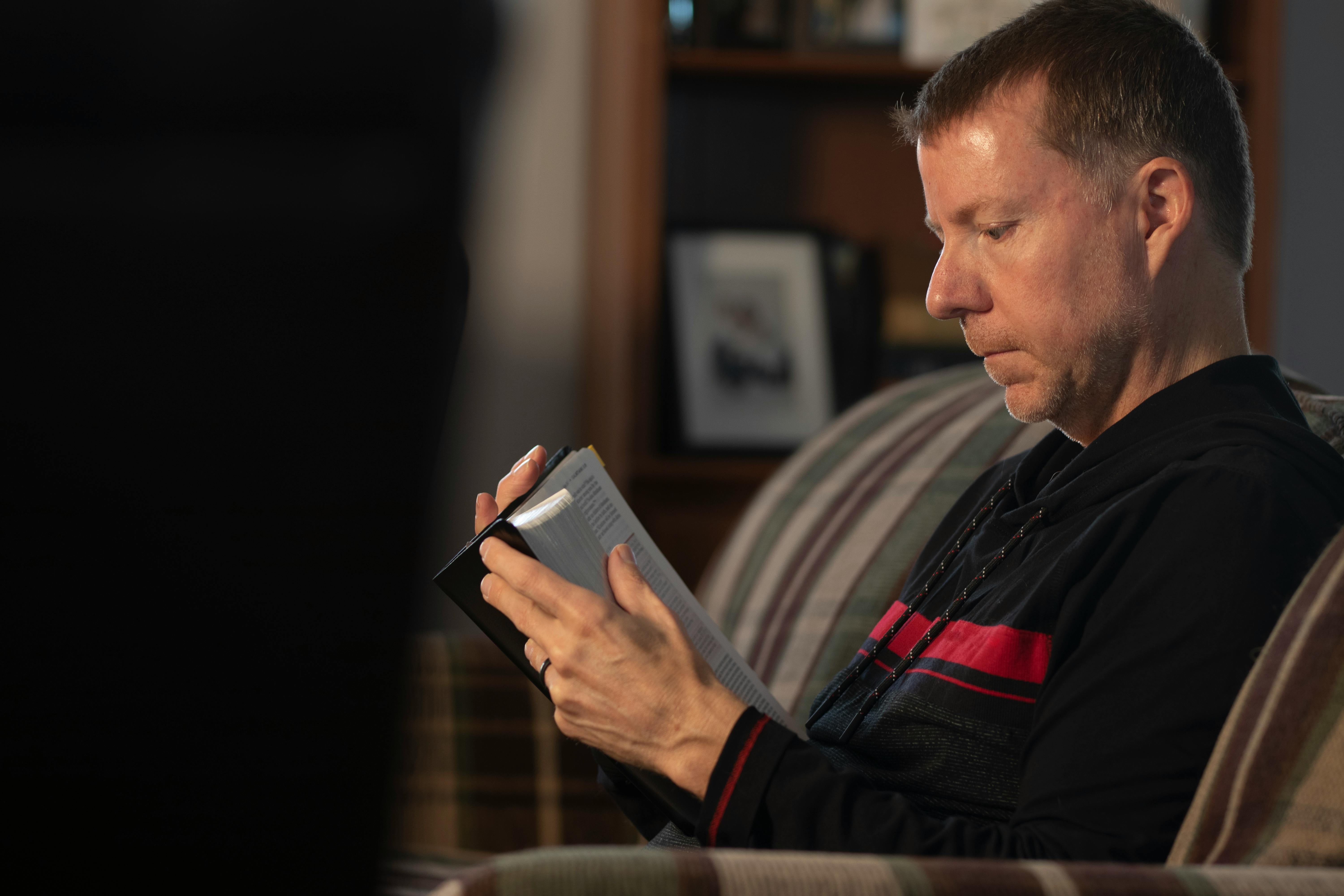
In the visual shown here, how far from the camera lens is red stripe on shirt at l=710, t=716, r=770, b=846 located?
2.33ft

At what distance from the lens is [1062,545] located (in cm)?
81

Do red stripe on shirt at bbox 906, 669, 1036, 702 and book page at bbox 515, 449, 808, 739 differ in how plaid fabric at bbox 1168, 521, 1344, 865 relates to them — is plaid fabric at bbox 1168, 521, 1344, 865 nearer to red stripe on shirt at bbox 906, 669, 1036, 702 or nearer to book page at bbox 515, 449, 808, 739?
red stripe on shirt at bbox 906, 669, 1036, 702

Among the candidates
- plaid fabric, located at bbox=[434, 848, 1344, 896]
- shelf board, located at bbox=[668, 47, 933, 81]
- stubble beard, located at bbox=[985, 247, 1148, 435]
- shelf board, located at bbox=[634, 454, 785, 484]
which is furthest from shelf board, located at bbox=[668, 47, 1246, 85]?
plaid fabric, located at bbox=[434, 848, 1344, 896]

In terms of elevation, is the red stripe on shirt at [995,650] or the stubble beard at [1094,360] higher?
A: the stubble beard at [1094,360]

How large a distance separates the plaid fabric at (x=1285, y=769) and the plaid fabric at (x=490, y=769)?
3.06 feet

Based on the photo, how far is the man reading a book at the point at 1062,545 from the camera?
670 mm

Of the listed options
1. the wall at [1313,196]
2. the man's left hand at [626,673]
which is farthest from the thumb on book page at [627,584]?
the wall at [1313,196]

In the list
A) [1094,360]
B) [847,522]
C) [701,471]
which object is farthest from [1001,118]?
[701,471]

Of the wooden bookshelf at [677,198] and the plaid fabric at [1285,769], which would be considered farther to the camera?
the wooden bookshelf at [677,198]

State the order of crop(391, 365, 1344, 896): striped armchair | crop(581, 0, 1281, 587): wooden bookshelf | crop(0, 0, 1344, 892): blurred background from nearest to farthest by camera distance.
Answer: crop(0, 0, 1344, 892): blurred background, crop(391, 365, 1344, 896): striped armchair, crop(581, 0, 1281, 587): wooden bookshelf

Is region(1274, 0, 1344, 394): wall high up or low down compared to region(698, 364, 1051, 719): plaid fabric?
up

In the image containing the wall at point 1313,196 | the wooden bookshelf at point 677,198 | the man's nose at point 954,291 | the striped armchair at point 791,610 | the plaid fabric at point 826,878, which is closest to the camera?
the plaid fabric at point 826,878

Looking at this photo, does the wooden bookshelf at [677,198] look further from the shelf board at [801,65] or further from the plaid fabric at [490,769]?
A: the plaid fabric at [490,769]

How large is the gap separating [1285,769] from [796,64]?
67.5 inches
